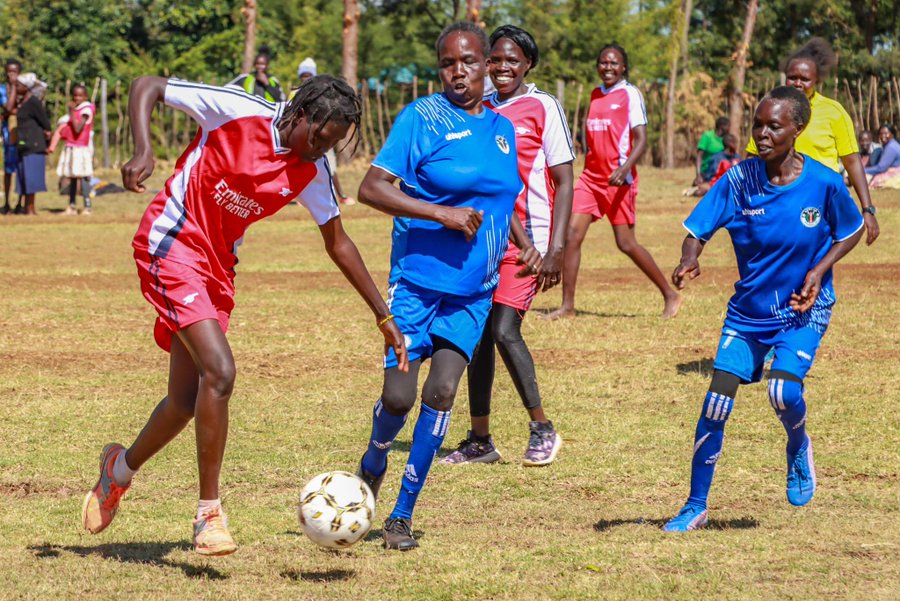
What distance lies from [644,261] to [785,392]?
618cm

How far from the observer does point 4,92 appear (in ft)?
72.1

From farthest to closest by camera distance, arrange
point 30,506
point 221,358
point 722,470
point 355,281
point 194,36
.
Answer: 1. point 194,36
2. point 722,470
3. point 30,506
4. point 355,281
5. point 221,358

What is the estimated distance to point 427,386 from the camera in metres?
5.72

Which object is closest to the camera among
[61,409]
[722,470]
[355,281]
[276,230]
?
[355,281]

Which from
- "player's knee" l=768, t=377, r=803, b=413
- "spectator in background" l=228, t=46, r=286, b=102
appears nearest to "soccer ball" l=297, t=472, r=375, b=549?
"player's knee" l=768, t=377, r=803, b=413

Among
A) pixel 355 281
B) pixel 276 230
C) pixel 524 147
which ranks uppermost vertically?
pixel 524 147

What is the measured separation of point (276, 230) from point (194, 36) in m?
30.8

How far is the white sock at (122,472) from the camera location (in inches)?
222

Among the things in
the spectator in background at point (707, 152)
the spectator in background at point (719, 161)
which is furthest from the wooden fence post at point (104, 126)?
the spectator in background at point (707, 152)

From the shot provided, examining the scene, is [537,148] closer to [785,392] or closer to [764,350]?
[764,350]

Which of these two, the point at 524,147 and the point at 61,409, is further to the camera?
the point at 61,409

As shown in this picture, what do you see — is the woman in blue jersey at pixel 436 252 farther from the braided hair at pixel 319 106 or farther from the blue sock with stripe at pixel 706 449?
the blue sock with stripe at pixel 706 449

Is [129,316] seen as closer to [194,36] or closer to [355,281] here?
[355,281]

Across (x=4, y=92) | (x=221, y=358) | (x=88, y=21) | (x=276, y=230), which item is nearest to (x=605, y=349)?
(x=221, y=358)
